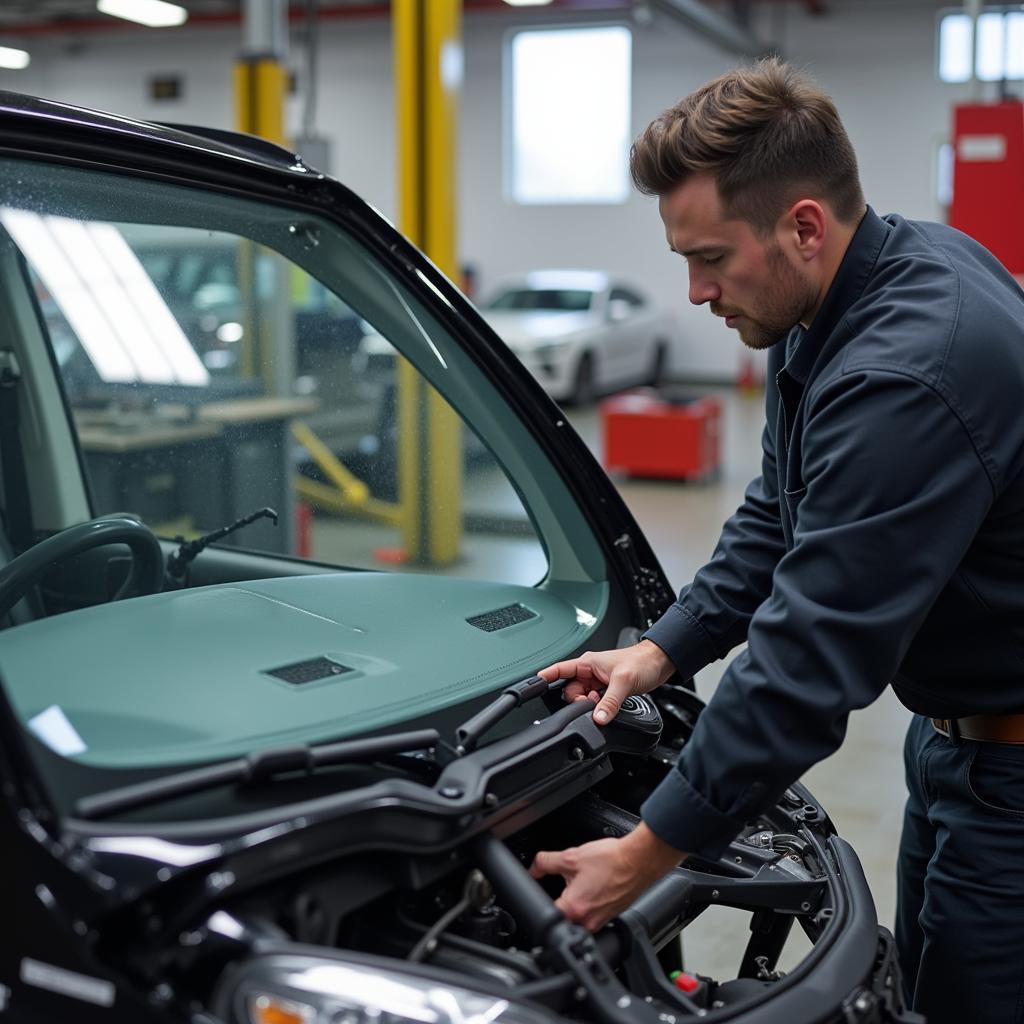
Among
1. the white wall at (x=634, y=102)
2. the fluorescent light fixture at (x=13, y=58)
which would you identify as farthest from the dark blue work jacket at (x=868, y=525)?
the fluorescent light fixture at (x=13, y=58)

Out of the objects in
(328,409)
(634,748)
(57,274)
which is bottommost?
(634,748)

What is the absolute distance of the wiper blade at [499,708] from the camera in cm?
145

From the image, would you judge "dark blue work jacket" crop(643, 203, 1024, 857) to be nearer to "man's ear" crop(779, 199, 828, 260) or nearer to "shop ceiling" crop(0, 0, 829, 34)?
"man's ear" crop(779, 199, 828, 260)

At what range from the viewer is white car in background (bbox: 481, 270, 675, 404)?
471 inches

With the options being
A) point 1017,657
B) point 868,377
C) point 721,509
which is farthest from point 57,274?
point 721,509

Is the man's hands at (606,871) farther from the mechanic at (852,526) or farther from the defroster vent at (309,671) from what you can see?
the defroster vent at (309,671)

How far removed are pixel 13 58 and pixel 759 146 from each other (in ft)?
64.8

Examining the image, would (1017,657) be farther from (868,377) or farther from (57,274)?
(57,274)

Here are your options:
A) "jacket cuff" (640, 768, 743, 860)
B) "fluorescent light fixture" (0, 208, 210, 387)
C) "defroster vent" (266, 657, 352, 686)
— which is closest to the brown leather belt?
"jacket cuff" (640, 768, 743, 860)

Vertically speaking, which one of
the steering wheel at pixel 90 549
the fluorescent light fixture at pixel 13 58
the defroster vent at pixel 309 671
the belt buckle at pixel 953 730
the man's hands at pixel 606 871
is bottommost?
the man's hands at pixel 606 871

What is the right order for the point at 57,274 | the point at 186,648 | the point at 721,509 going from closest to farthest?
the point at 186,648 → the point at 57,274 → the point at 721,509

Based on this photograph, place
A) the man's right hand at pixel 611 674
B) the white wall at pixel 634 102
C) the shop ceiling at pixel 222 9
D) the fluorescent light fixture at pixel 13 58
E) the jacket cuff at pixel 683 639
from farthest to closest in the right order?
the fluorescent light fixture at pixel 13 58 < the shop ceiling at pixel 222 9 < the white wall at pixel 634 102 < the jacket cuff at pixel 683 639 < the man's right hand at pixel 611 674

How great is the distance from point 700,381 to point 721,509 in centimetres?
770

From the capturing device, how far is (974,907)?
5.57 ft
